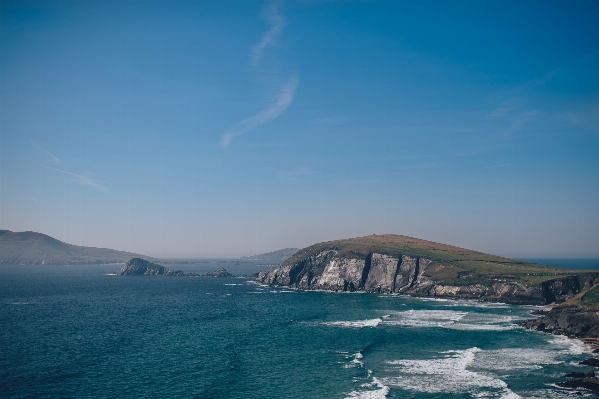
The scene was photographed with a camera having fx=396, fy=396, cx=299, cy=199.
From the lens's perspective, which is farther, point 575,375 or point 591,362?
point 591,362

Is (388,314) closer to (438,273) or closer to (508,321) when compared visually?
(508,321)

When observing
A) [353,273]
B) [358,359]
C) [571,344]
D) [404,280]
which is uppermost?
[353,273]

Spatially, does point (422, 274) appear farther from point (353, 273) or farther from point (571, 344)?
point (571, 344)

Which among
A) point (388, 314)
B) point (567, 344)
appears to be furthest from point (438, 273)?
point (567, 344)

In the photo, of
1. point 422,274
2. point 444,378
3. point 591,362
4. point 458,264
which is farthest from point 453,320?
point 458,264

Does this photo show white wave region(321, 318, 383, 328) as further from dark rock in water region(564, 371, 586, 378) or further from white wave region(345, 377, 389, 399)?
dark rock in water region(564, 371, 586, 378)

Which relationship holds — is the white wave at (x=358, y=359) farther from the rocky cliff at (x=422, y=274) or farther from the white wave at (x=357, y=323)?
the rocky cliff at (x=422, y=274)
